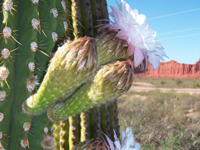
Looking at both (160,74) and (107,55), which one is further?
(160,74)

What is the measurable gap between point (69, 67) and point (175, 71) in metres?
28.0

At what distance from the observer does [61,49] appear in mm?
602

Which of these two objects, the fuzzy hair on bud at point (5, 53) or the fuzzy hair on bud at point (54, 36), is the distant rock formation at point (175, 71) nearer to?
the fuzzy hair on bud at point (54, 36)

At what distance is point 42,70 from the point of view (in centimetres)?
70

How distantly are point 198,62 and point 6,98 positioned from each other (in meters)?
28.1

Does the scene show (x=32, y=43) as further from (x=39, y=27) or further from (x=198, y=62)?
(x=198, y=62)

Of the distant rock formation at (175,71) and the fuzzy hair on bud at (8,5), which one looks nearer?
the fuzzy hair on bud at (8,5)

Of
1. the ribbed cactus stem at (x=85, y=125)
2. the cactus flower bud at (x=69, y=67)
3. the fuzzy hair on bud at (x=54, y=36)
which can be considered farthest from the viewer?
the ribbed cactus stem at (x=85, y=125)

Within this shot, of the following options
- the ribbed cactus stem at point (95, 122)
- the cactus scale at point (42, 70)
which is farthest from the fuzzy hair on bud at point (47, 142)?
the ribbed cactus stem at point (95, 122)

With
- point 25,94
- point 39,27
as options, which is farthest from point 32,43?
point 25,94

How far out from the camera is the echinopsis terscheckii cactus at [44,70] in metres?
0.61

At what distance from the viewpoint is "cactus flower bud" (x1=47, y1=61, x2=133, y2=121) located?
0.64 m

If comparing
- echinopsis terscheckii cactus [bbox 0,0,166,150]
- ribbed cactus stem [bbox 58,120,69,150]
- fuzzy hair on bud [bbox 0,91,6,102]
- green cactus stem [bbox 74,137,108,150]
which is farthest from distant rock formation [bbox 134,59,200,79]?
fuzzy hair on bud [bbox 0,91,6,102]

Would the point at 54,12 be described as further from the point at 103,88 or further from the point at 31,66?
the point at 103,88
